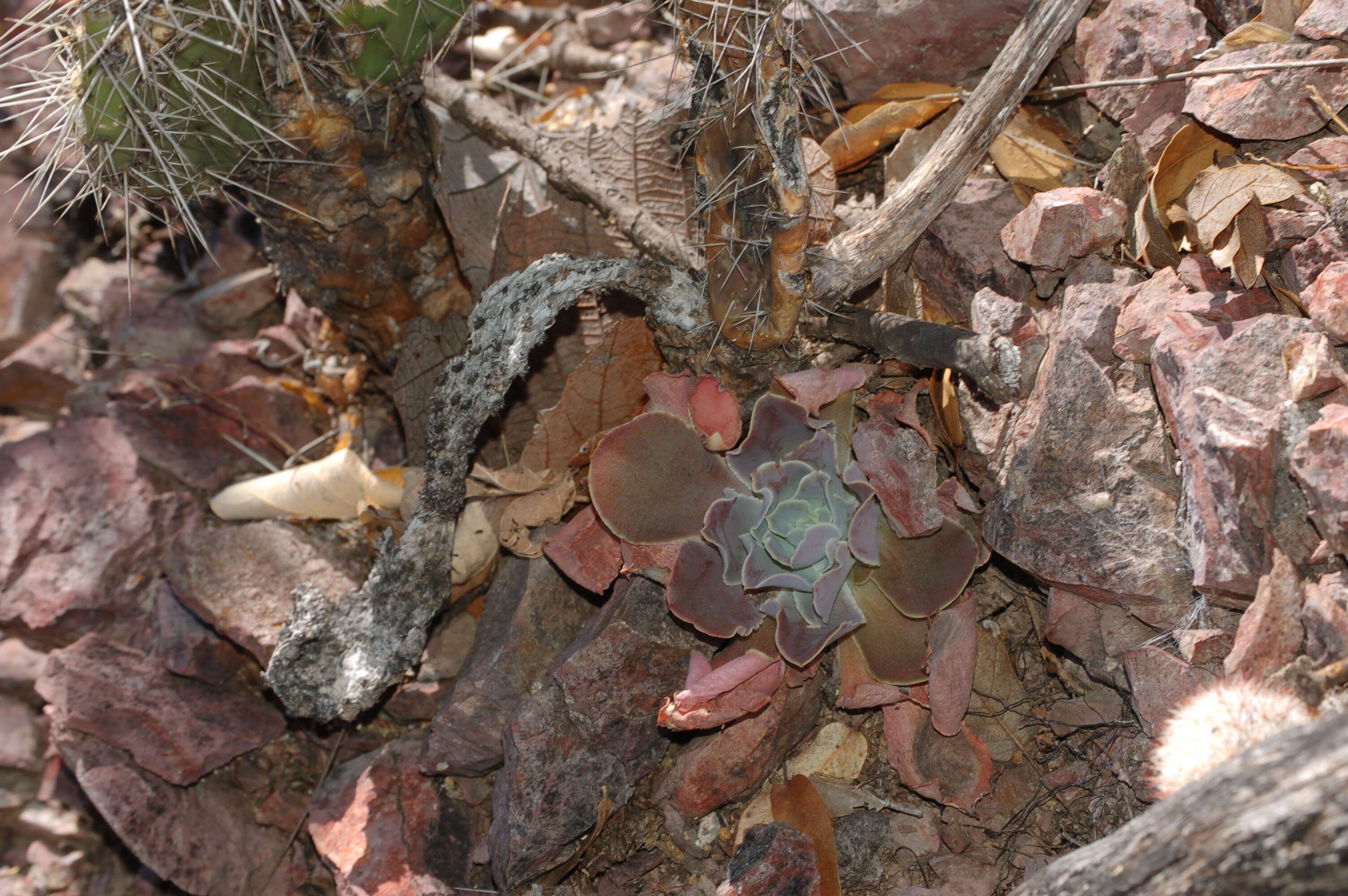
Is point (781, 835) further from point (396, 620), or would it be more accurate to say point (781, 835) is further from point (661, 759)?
point (396, 620)

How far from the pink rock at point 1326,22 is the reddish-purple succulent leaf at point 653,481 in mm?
1618

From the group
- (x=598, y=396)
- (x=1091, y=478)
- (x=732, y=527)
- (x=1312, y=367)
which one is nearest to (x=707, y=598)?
(x=732, y=527)

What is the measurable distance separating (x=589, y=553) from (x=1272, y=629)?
1.42 m

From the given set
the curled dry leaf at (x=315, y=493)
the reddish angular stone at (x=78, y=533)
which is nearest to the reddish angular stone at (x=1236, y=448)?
the curled dry leaf at (x=315, y=493)

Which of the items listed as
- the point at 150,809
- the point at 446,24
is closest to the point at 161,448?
the point at 150,809

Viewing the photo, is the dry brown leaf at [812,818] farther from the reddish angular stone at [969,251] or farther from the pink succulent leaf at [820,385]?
the reddish angular stone at [969,251]

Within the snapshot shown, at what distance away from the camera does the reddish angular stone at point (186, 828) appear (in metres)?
2.57

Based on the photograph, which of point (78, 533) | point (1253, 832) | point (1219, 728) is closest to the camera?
point (1253, 832)

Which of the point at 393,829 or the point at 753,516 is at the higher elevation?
the point at 753,516

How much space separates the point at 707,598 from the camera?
82.0 inches

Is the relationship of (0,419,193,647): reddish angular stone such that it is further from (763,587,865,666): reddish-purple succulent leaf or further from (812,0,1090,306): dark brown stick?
(812,0,1090,306): dark brown stick

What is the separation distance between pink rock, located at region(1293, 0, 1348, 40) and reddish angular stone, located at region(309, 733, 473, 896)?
8.89 feet

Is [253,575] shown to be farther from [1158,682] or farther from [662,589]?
[1158,682]

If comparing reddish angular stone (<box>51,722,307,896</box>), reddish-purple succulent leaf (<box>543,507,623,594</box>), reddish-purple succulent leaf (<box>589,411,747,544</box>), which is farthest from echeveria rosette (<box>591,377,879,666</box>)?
reddish angular stone (<box>51,722,307,896</box>)
